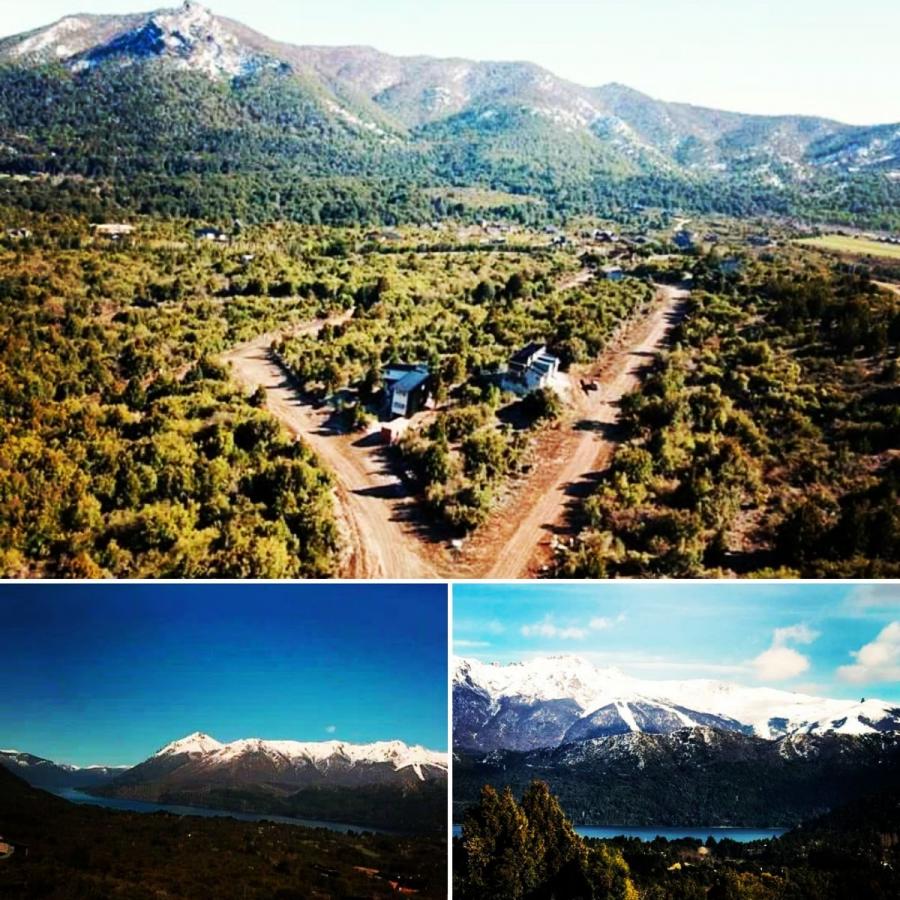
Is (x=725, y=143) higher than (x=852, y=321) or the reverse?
higher

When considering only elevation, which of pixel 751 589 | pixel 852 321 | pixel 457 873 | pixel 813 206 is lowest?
pixel 457 873

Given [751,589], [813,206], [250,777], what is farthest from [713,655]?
[813,206]

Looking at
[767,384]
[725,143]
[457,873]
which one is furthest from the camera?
[725,143]

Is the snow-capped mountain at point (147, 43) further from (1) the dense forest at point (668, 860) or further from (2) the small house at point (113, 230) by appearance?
(1) the dense forest at point (668, 860)

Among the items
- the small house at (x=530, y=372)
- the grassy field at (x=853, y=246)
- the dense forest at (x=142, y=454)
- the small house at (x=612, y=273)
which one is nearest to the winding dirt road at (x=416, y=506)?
the dense forest at (x=142, y=454)

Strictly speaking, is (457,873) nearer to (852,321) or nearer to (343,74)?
(852,321)

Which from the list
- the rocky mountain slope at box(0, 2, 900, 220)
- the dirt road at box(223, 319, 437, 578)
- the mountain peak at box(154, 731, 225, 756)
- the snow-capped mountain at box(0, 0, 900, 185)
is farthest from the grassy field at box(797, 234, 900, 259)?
the mountain peak at box(154, 731, 225, 756)

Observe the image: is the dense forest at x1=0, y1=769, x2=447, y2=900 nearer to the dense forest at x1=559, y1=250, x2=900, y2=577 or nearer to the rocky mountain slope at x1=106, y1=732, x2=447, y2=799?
the rocky mountain slope at x1=106, y1=732, x2=447, y2=799
